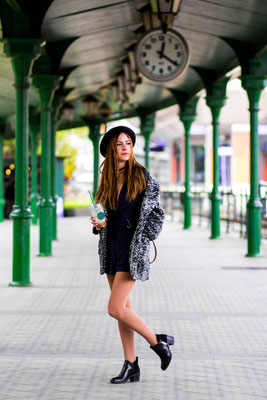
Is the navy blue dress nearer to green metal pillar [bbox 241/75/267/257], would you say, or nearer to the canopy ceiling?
the canopy ceiling

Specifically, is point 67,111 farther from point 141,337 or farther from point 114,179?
point 114,179

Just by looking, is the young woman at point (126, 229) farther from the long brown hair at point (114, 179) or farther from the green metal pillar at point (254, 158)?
the green metal pillar at point (254, 158)

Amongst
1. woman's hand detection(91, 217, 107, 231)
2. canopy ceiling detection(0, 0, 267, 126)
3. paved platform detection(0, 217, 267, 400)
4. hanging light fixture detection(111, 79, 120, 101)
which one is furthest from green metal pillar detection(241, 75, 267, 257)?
woman's hand detection(91, 217, 107, 231)

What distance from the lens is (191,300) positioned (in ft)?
25.5

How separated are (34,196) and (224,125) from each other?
19165mm

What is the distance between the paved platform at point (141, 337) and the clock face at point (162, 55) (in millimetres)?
2753

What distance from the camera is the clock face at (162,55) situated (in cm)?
998

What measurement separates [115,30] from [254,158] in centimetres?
311

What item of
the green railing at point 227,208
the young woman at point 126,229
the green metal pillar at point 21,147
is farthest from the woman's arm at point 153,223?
the green railing at point 227,208

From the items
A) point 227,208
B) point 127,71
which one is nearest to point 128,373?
point 127,71

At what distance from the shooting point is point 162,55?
1006 cm

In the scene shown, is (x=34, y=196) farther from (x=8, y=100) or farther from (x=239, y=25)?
(x=239, y=25)

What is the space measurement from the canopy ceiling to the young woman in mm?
4302

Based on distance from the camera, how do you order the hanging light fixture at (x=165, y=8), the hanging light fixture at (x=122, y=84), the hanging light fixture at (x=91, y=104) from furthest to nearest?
the hanging light fixture at (x=91, y=104) < the hanging light fixture at (x=122, y=84) < the hanging light fixture at (x=165, y=8)
